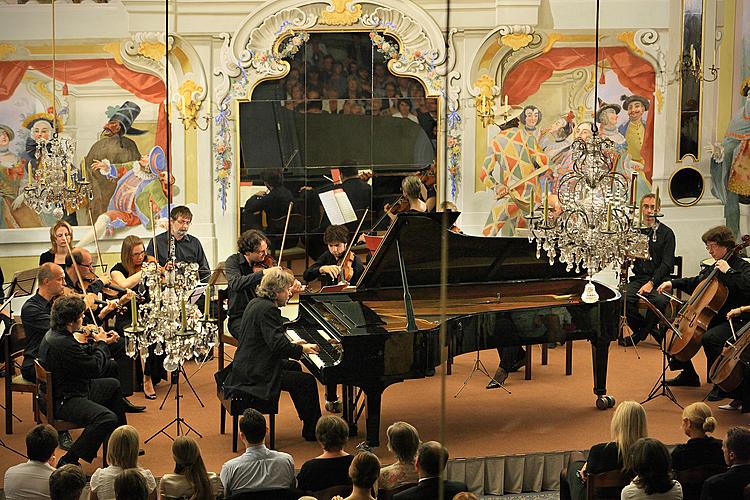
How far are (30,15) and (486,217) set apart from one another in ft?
16.0

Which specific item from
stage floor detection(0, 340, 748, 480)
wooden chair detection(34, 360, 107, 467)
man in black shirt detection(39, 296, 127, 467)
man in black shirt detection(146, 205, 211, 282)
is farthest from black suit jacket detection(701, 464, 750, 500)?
man in black shirt detection(146, 205, 211, 282)

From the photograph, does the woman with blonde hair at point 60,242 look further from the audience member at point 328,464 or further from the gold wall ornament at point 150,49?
the audience member at point 328,464

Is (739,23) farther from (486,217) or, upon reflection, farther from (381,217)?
(381,217)

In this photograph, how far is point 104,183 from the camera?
452 inches

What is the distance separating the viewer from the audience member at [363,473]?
18.0 feet

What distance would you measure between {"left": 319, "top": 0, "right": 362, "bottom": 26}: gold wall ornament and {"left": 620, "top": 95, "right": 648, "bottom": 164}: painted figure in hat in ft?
9.34

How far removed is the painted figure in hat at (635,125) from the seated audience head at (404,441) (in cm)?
681

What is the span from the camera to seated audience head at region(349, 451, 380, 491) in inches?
215

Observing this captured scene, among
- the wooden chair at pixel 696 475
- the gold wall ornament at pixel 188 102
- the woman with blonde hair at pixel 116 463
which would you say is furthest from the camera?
the gold wall ornament at pixel 188 102

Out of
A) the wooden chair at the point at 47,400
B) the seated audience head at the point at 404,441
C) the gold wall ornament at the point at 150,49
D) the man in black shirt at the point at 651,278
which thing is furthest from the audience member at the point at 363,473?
the gold wall ornament at the point at 150,49

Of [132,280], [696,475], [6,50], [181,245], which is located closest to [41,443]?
[132,280]

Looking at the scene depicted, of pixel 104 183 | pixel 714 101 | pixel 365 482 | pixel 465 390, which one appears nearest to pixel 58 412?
pixel 365 482

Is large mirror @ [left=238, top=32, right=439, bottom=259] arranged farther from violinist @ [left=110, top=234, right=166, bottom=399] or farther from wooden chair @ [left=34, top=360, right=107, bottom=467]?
wooden chair @ [left=34, top=360, right=107, bottom=467]

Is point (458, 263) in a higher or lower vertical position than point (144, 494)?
higher
